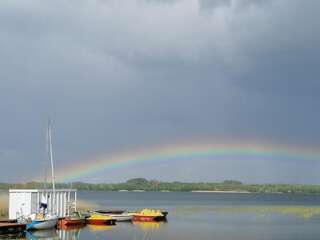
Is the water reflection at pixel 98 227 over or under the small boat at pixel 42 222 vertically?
under

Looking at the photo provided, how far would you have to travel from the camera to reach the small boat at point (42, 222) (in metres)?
68.1

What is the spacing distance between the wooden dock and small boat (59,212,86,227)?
9170 mm

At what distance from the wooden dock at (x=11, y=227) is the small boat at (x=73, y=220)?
9170 mm

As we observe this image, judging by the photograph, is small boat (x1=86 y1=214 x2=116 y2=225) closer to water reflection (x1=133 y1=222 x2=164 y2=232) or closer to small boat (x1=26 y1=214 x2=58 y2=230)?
water reflection (x1=133 y1=222 x2=164 y2=232)

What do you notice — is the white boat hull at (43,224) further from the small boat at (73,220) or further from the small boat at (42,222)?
the small boat at (73,220)

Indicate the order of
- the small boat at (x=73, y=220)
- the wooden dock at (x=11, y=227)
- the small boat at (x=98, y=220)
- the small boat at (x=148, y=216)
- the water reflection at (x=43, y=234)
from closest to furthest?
the wooden dock at (x=11, y=227) < the water reflection at (x=43, y=234) < the small boat at (x=73, y=220) < the small boat at (x=98, y=220) < the small boat at (x=148, y=216)

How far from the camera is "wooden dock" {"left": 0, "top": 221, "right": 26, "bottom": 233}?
210ft

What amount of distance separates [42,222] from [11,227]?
460 centimetres

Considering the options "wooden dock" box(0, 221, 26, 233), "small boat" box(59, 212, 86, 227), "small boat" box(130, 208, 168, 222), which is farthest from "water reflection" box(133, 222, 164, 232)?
"wooden dock" box(0, 221, 26, 233)

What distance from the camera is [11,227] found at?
2566 inches

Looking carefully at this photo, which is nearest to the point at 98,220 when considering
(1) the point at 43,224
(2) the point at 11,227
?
(1) the point at 43,224

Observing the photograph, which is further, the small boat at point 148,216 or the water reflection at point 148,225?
the small boat at point 148,216

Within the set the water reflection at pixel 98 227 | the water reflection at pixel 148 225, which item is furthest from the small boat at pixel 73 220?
the water reflection at pixel 148 225

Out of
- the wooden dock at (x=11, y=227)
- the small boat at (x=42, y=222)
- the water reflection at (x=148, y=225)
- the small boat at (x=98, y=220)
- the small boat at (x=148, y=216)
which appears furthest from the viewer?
the small boat at (x=148, y=216)
